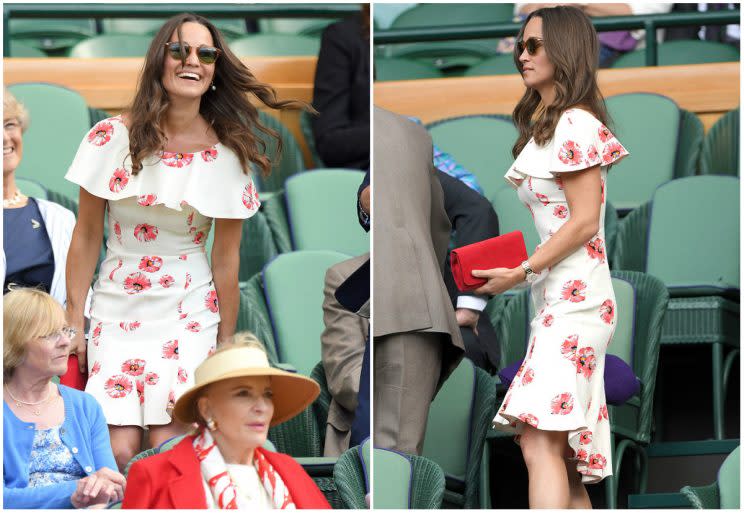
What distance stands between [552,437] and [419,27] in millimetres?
2463

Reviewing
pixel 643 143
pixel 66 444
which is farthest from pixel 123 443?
pixel 643 143

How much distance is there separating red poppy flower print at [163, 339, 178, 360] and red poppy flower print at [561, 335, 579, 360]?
100 centimetres

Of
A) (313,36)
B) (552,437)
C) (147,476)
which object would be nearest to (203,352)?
(147,476)

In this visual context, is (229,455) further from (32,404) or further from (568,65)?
(568,65)

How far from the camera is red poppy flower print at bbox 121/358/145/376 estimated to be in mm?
4082

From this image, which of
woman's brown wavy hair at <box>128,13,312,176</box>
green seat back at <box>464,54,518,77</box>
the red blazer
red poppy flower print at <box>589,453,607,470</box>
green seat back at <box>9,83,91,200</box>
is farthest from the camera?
green seat back at <box>464,54,518,77</box>

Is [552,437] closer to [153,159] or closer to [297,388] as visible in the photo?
[297,388]

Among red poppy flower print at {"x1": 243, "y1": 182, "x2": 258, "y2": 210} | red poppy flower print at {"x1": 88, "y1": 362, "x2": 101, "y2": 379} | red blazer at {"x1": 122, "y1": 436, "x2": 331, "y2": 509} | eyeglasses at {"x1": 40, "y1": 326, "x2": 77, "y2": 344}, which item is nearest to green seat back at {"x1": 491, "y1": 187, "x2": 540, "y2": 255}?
red poppy flower print at {"x1": 243, "y1": 182, "x2": 258, "y2": 210}

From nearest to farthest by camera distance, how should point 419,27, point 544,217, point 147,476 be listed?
point 147,476 → point 544,217 → point 419,27

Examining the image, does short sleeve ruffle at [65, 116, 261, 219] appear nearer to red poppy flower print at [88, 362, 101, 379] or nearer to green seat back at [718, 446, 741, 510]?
red poppy flower print at [88, 362, 101, 379]

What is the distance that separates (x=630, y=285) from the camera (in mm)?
5172

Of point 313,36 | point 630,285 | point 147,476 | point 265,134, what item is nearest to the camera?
point 147,476

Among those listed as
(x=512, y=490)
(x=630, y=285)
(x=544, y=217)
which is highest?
(x=544, y=217)

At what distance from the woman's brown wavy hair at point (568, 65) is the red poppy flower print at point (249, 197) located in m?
0.77
